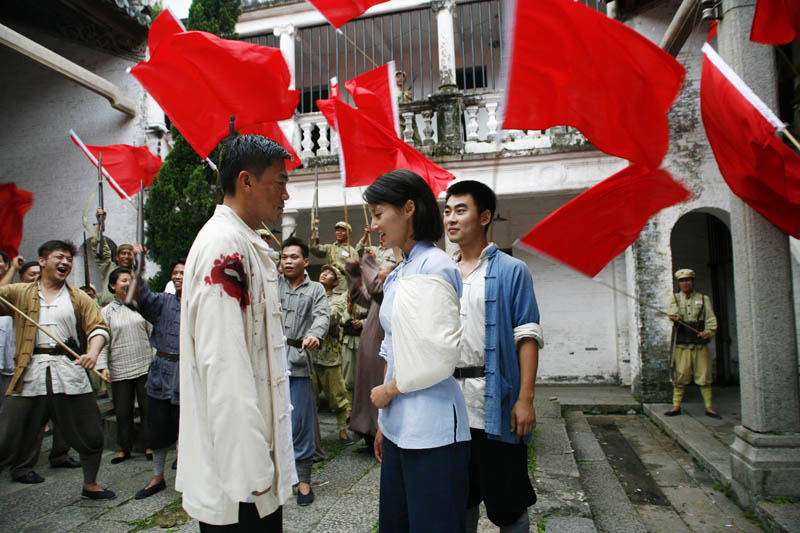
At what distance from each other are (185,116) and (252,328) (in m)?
3.41

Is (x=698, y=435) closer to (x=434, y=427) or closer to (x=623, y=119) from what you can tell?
(x=623, y=119)

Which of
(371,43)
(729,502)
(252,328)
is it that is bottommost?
(729,502)

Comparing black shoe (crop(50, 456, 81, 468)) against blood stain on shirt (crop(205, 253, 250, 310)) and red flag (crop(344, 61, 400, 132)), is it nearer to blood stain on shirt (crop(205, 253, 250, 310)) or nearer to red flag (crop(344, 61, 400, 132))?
red flag (crop(344, 61, 400, 132))

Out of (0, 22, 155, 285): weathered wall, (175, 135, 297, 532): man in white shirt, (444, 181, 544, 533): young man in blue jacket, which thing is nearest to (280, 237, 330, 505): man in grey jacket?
(444, 181, 544, 533): young man in blue jacket

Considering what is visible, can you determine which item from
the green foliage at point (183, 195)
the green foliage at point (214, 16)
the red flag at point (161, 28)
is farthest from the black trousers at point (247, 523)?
the green foliage at point (214, 16)

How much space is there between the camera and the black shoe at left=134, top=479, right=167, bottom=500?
4.29 metres

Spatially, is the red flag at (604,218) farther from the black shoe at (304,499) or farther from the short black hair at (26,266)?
the short black hair at (26,266)

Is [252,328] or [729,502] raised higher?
[252,328]

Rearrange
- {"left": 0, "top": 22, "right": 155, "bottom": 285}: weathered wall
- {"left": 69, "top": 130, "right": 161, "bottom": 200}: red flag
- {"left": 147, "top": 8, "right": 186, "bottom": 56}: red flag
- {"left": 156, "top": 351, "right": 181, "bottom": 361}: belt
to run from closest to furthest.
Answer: {"left": 147, "top": 8, "right": 186, "bottom": 56}: red flag, {"left": 156, "top": 351, "right": 181, "bottom": 361}: belt, {"left": 69, "top": 130, "right": 161, "bottom": 200}: red flag, {"left": 0, "top": 22, "right": 155, "bottom": 285}: weathered wall

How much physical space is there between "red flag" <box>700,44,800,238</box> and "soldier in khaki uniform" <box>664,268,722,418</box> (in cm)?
346

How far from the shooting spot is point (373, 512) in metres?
3.78

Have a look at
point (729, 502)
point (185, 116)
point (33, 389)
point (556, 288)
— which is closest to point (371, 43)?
point (556, 288)

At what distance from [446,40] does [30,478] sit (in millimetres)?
8408

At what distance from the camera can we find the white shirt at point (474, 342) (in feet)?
8.38
